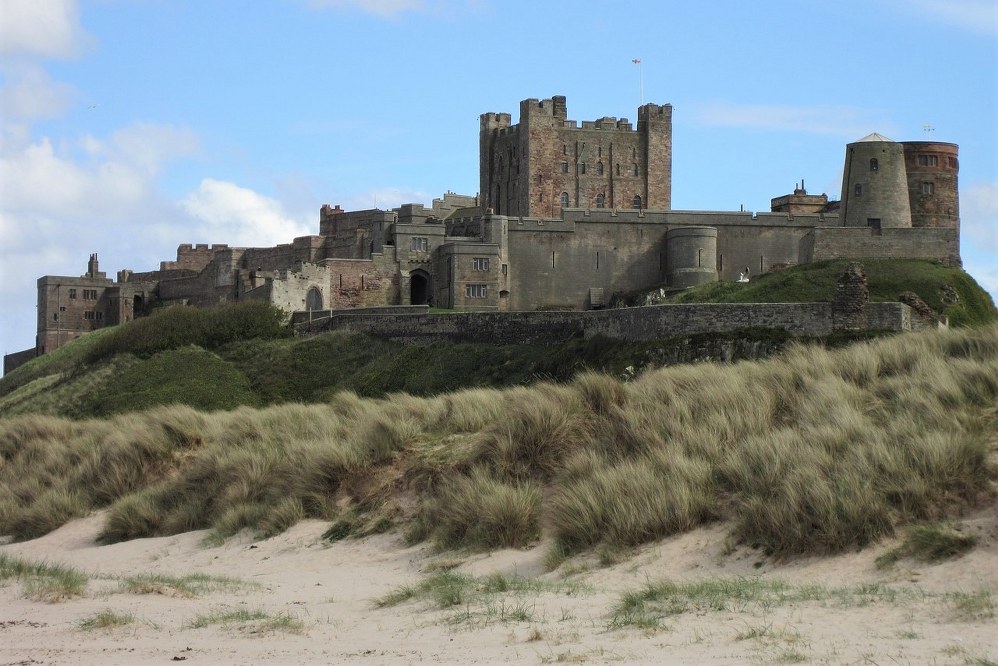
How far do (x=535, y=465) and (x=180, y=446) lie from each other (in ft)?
23.2

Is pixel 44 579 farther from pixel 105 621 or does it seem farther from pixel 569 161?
pixel 569 161

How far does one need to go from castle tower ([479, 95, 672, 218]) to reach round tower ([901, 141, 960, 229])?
56.0 feet

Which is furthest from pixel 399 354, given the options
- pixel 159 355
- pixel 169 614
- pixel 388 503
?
pixel 169 614

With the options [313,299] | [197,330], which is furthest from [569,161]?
[197,330]

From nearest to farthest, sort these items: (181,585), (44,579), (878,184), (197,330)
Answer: (44,579), (181,585), (197,330), (878,184)

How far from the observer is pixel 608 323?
3077 centimetres

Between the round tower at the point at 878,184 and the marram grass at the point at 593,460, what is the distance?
26.7m

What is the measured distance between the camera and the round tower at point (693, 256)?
47.4 m

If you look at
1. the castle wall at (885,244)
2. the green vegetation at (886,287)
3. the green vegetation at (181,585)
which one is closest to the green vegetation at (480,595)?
the green vegetation at (181,585)

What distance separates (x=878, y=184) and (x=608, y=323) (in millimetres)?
16601

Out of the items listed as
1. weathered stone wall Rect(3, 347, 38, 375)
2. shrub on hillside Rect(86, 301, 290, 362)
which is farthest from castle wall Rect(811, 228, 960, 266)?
weathered stone wall Rect(3, 347, 38, 375)

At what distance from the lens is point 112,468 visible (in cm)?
1909

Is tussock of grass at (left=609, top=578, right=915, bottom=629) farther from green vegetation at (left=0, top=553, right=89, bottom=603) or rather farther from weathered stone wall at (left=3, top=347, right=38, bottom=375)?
weathered stone wall at (left=3, top=347, right=38, bottom=375)

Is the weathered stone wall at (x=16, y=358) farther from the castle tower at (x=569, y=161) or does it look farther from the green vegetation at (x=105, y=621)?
the green vegetation at (x=105, y=621)
